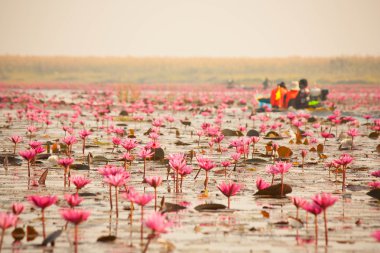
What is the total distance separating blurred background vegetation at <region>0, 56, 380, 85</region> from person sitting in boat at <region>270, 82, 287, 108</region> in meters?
36.5

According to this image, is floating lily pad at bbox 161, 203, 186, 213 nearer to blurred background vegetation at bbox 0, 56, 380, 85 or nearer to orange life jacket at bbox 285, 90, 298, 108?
orange life jacket at bbox 285, 90, 298, 108

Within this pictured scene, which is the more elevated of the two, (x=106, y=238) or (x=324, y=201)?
(x=324, y=201)

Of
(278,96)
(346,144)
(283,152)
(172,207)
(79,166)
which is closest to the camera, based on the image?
(172,207)

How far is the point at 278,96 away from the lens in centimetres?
2205

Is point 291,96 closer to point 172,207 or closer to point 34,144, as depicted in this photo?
point 34,144

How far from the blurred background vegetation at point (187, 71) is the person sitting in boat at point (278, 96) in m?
36.5

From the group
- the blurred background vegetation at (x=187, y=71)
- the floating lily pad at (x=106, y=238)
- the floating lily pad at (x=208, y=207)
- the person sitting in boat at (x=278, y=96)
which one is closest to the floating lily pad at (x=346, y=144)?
the floating lily pad at (x=208, y=207)

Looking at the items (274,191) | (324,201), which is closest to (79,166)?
(274,191)

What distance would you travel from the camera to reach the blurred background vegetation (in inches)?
2576

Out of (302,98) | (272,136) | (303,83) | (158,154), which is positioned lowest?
(272,136)

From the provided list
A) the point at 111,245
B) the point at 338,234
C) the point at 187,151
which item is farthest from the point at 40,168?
the point at 338,234

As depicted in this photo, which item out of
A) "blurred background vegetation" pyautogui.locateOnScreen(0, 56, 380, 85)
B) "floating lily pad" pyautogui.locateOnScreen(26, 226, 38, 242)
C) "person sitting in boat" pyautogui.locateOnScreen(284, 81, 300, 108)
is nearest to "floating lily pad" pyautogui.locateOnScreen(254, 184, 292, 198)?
"floating lily pad" pyautogui.locateOnScreen(26, 226, 38, 242)

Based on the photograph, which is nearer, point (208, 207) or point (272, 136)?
point (208, 207)

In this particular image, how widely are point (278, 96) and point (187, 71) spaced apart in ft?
171
